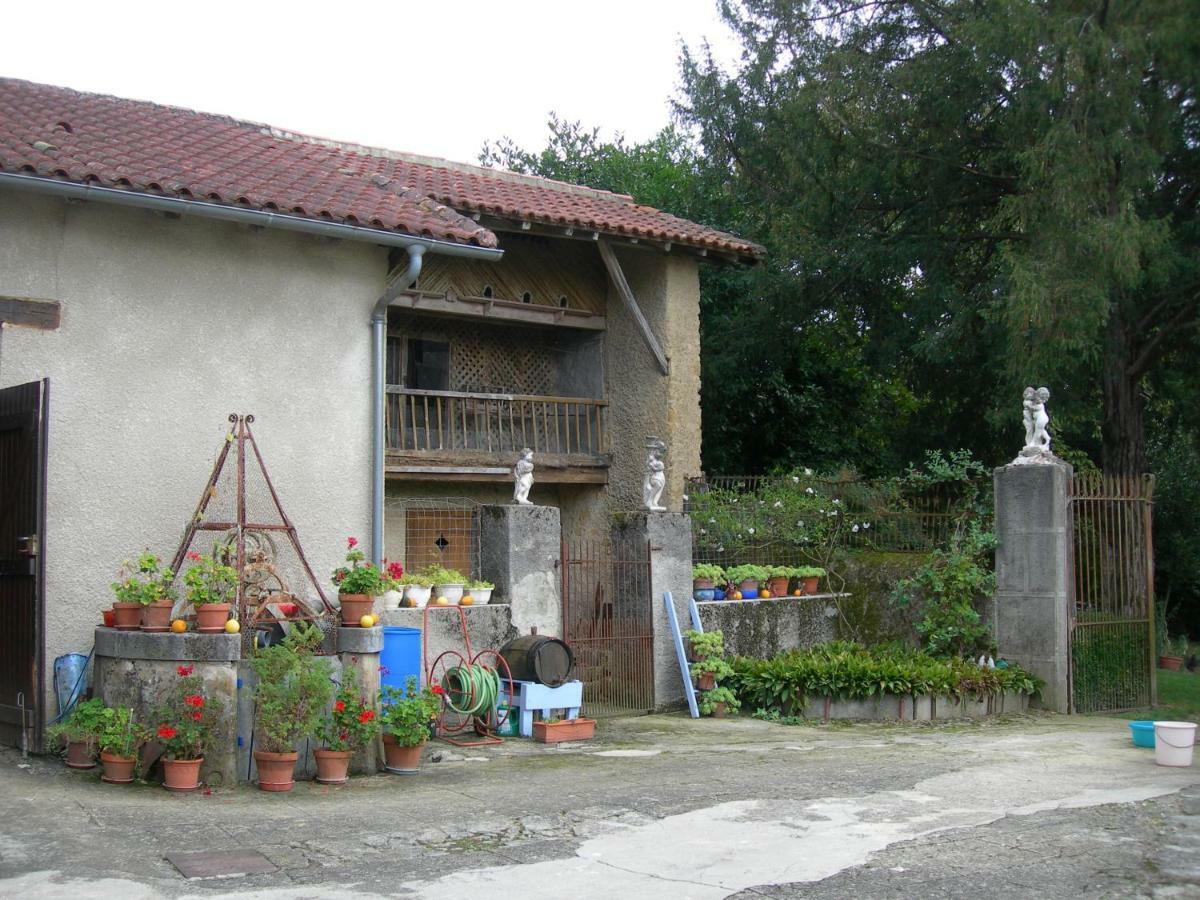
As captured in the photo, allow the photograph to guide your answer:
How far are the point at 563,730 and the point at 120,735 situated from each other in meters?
3.76

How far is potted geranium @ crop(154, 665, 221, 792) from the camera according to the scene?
7.62 meters

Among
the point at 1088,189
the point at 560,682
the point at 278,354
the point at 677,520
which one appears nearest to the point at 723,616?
the point at 677,520

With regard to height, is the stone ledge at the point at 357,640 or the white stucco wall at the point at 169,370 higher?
the white stucco wall at the point at 169,370

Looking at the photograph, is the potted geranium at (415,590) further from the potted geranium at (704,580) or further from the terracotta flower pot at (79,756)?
the potted geranium at (704,580)

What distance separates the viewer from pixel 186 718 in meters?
7.66

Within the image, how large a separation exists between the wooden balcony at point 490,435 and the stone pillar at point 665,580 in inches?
125

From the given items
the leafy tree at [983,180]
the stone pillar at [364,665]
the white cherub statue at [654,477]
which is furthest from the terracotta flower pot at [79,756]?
the leafy tree at [983,180]

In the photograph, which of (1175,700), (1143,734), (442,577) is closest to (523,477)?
(442,577)

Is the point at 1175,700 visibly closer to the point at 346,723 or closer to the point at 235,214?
the point at 346,723

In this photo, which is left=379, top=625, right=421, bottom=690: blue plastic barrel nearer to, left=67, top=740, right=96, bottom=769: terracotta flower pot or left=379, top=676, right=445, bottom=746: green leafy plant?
left=379, top=676, right=445, bottom=746: green leafy plant

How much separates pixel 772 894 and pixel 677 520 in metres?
7.09

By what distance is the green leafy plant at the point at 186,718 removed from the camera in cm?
762

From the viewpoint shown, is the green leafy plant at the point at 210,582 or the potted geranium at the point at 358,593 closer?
the green leafy plant at the point at 210,582

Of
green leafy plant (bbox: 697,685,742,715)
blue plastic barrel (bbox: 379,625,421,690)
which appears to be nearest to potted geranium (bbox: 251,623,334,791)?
→ blue plastic barrel (bbox: 379,625,421,690)
